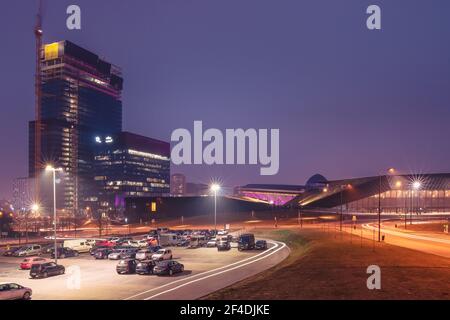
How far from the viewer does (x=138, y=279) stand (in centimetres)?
3531

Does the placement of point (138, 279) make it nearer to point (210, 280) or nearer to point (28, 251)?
point (210, 280)

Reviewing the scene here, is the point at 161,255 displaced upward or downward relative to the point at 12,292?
downward

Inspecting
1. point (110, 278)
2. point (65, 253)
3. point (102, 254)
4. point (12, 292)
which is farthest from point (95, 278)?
point (65, 253)

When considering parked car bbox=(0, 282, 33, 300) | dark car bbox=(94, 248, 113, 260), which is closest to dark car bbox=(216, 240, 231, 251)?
dark car bbox=(94, 248, 113, 260)

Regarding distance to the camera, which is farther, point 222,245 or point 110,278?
point 222,245

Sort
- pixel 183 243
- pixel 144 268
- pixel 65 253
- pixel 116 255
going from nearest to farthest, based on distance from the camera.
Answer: pixel 144 268, pixel 116 255, pixel 65 253, pixel 183 243

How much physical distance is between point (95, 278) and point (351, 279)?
70.8ft

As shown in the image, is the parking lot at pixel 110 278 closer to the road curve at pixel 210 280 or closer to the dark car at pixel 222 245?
the road curve at pixel 210 280

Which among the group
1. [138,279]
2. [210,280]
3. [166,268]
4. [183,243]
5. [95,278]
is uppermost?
[166,268]

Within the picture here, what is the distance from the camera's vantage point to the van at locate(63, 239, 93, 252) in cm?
5744

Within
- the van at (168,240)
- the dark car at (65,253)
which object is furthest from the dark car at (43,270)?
the van at (168,240)

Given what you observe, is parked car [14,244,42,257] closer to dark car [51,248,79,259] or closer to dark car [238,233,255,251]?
dark car [51,248,79,259]
